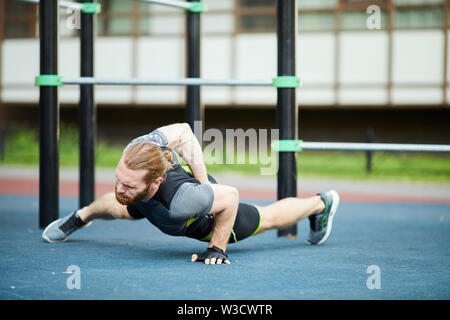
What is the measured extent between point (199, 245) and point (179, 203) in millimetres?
1099

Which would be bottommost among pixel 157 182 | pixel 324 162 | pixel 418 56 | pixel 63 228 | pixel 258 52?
pixel 324 162

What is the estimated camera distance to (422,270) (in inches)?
142

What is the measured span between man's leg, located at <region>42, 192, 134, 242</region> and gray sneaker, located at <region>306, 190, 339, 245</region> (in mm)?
1237

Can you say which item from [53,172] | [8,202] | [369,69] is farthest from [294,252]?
[369,69]

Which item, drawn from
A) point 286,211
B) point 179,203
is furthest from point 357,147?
point 179,203

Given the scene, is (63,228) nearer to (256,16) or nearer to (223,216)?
(223,216)

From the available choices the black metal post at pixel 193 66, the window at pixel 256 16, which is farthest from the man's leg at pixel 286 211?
Result: the window at pixel 256 16

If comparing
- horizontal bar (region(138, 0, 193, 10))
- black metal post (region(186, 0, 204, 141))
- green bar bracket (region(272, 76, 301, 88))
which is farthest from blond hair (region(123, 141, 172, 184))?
horizontal bar (region(138, 0, 193, 10))

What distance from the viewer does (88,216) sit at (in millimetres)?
4207

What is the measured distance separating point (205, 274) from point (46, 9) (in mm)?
2638

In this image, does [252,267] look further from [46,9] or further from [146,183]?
[46,9]

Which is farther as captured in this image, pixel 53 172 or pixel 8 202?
Answer: pixel 8 202

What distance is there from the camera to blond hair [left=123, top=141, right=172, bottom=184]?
3.36 metres
